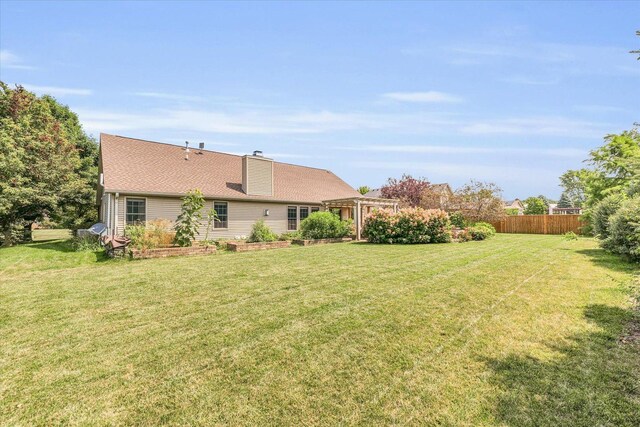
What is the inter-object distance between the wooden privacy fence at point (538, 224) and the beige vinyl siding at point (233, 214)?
61.5ft

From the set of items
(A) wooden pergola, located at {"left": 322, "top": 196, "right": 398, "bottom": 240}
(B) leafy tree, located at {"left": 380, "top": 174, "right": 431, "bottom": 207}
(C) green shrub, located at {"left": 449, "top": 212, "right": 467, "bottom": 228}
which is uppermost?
(B) leafy tree, located at {"left": 380, "top": 174, "right": 431, "bottom": 207}

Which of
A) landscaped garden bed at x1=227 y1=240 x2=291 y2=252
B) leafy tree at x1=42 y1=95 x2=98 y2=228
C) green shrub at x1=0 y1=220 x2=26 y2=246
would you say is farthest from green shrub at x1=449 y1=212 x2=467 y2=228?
green shrub at x1=0 y1=220 x2=26 y2=246

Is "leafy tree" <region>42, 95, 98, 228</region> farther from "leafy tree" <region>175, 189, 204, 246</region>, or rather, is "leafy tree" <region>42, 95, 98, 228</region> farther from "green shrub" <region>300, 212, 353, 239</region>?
"green shrub" <region>300, 212, 353, 239</region>

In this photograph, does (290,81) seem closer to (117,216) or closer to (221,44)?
(221,44)

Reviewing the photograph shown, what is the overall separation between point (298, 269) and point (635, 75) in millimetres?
6921

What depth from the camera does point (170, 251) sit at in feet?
33.2

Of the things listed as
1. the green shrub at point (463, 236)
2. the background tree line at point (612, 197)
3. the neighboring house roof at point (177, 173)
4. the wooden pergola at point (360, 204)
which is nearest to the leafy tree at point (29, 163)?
the neighboring house roof at point (177, 173)

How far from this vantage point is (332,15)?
8992 millimetres

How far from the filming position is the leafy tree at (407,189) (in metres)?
25.2

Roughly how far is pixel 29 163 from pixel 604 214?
25.2 meters

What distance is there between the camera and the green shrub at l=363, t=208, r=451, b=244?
14453 mm

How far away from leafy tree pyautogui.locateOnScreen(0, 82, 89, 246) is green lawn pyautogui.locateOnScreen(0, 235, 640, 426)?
10.6 metres

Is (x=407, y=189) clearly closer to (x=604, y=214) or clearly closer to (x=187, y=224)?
(x=604, y=214)

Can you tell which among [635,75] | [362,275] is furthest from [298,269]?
[635,75]
